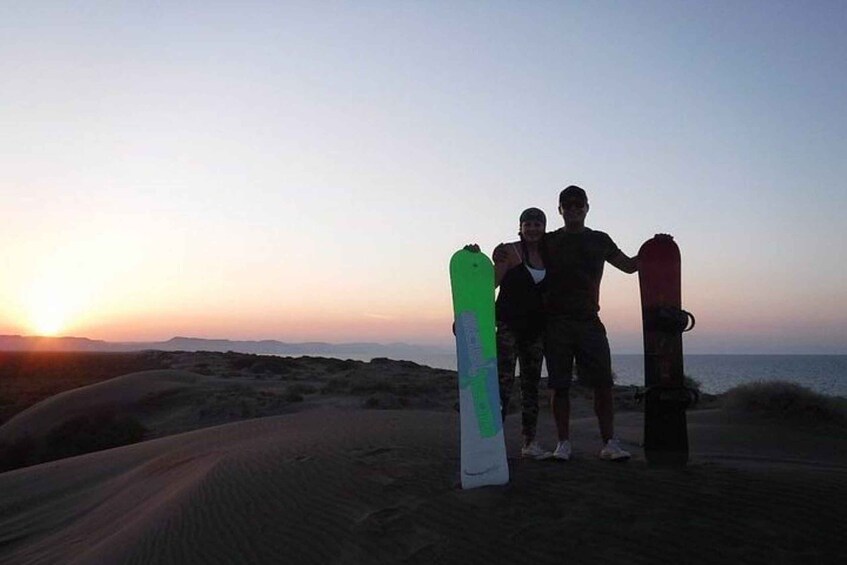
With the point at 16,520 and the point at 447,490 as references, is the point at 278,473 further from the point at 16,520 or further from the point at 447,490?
the point at 16,520

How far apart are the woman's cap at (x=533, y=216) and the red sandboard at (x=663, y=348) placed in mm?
881

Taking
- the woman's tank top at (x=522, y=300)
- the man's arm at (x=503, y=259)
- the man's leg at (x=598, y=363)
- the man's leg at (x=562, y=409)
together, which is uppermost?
the man's arm at (x=503, y=259)

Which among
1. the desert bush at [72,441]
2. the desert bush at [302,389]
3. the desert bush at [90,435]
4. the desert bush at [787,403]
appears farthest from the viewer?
the desert bush at [302,389]

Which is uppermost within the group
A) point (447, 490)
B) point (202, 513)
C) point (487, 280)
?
point (487, 280)

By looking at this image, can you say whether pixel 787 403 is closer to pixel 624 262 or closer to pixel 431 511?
pixel 624 262

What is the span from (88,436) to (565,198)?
1407 centimetres

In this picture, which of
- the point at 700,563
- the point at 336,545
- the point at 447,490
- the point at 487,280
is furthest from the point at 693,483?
the point at 336,545

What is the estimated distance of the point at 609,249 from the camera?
548cm

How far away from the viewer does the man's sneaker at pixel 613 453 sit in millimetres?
5289

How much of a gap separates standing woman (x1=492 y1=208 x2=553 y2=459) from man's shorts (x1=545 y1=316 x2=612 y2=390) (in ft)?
0.37

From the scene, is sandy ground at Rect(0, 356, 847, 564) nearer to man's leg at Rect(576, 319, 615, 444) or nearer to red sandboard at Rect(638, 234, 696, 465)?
red sandboard at Rect(638, 234, 696, 465)

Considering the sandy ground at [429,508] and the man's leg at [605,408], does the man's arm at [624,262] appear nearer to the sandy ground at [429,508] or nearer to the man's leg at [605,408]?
the man's leg at [605,408]

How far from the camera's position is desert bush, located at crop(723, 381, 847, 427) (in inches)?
401

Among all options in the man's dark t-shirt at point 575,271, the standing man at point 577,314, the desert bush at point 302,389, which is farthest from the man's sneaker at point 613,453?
the desert bush at point 302,389
